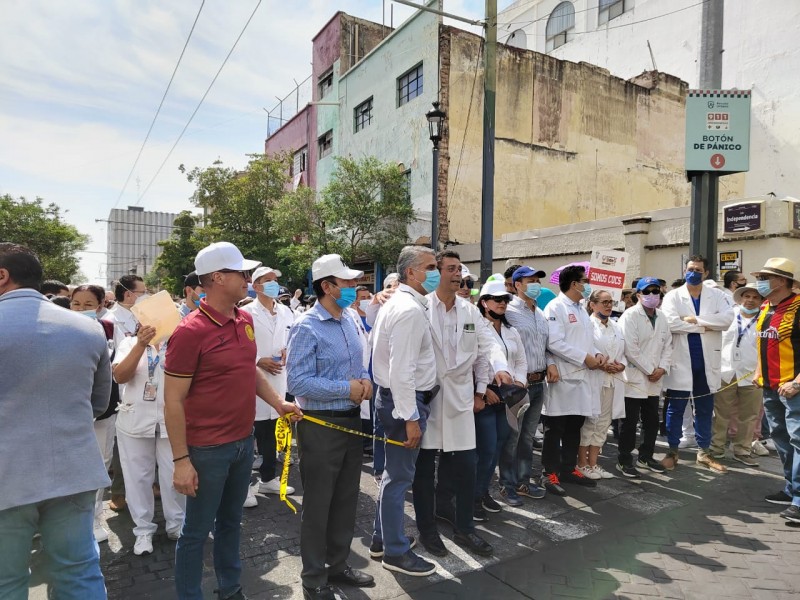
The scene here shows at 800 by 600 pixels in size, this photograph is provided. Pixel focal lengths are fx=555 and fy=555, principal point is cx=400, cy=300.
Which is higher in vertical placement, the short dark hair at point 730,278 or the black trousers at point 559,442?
the short dark hair at point 730,278

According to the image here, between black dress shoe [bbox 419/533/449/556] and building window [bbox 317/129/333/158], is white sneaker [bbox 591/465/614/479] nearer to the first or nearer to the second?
black dress shoe [bbox 419/533/449/556]

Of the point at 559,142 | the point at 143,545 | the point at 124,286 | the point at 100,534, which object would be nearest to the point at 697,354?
the point at 143,545

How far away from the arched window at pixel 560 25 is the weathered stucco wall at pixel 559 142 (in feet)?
19.9

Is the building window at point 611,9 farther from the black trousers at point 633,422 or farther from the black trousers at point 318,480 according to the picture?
the black trousers at point 318,480

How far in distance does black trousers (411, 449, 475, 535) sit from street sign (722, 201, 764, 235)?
9313 mm

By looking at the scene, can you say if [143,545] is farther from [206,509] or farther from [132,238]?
[132,238]

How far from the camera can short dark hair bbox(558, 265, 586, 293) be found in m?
5.52

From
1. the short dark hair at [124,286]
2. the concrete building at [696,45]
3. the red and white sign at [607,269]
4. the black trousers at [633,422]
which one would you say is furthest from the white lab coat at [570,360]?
the concrete building at [696,45]

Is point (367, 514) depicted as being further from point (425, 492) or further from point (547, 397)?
point (547, 397)

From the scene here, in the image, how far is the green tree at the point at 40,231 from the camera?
3098cm

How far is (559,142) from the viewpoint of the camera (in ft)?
64.4

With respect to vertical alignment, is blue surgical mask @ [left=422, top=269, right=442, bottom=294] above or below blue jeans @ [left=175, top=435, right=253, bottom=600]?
above

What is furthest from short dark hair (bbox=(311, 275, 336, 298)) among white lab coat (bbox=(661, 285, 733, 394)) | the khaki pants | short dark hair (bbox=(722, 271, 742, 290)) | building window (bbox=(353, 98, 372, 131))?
building window (bbox=(353, 98, 372, 131))

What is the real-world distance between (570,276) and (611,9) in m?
23.1
